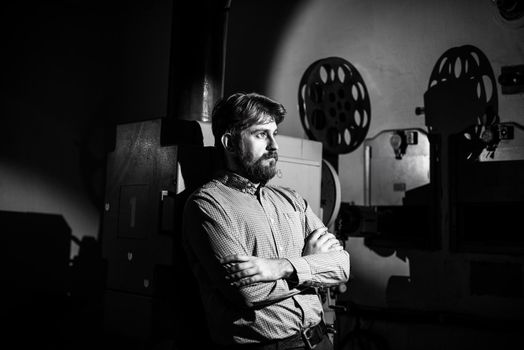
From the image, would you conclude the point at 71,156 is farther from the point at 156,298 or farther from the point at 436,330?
the point at 436,330

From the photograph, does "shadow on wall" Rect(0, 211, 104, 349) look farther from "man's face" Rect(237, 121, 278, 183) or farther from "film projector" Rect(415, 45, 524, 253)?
"film projector" Rect(415, 45, 524, 253)

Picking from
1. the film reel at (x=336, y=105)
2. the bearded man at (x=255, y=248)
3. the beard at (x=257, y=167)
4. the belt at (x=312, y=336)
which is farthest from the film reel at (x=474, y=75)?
the belt at (x=312, y=336)

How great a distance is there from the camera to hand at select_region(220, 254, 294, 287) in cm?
153

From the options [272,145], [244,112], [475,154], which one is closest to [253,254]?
[272,145]

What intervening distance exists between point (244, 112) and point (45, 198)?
7.69 feet

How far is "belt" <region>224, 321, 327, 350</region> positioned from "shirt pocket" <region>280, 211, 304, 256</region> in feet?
0.87

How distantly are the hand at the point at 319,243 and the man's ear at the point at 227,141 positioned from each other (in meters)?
0.42

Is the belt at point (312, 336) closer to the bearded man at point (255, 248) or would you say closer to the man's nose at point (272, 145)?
the bearded man at point (255, 248)

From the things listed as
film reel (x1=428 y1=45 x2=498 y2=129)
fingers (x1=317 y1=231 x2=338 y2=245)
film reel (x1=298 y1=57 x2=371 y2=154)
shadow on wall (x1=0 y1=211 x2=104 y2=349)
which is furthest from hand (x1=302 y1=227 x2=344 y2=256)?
shadow on wall (x1=0 y1=211 x2=104 y2=349)

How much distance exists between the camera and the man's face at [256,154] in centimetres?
180

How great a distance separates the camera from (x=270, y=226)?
69.6 inches

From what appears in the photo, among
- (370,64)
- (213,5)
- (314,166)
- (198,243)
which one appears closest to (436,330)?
(314,166)

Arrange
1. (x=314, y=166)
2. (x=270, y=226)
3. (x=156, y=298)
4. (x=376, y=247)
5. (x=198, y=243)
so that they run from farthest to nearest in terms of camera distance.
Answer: (x=376, y=247) → (x=314, y=166) → (x=156, y=298) → (x=270, y=226) → (x=198, y=243)

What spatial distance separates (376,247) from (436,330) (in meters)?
0.61
